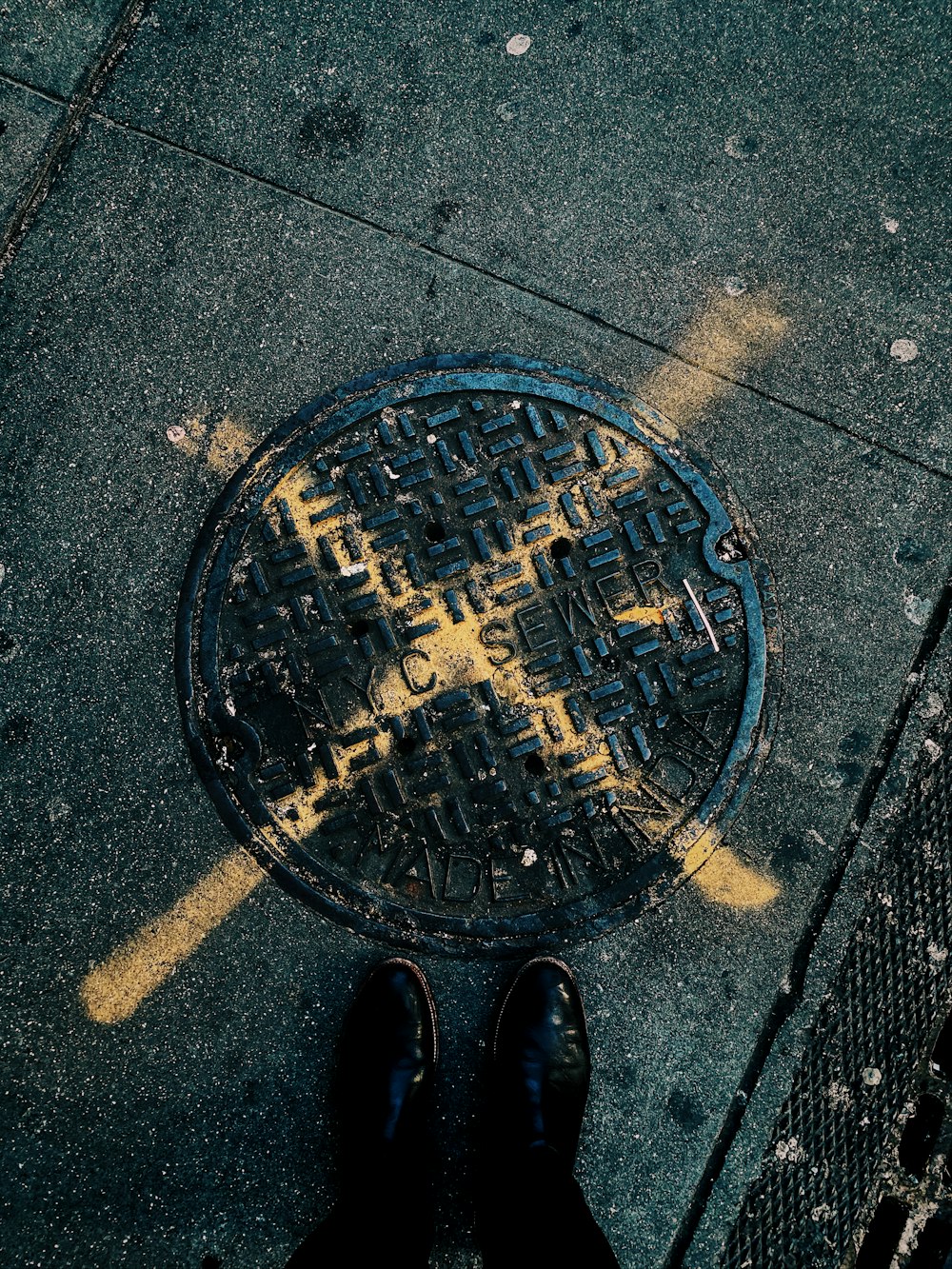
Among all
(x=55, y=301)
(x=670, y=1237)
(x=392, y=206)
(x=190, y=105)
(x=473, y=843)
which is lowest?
(x=670, y=1237)

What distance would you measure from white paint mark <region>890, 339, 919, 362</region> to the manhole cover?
87cm

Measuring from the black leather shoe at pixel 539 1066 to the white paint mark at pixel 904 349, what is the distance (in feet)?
7.78

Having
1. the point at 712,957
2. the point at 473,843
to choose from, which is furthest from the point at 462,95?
the point at 712,957

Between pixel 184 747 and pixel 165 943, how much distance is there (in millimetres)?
625

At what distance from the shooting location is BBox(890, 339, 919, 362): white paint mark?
2.95 metres

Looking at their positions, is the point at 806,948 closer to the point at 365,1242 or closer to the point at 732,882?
the point at 732,882

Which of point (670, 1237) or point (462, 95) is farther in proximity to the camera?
point (462, 95)

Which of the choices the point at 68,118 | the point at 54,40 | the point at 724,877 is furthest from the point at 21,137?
the point at 724,877

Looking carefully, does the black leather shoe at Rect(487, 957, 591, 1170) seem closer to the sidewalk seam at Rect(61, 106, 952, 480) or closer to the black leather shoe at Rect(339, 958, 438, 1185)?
the black leather shoe at Rect(339, 958, 438, 1185)

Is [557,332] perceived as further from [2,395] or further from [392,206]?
[2,395]

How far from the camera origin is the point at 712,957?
109 inches

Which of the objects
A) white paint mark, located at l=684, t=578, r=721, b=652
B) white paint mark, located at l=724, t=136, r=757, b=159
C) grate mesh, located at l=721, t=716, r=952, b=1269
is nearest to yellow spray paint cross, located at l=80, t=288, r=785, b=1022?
white paint mark, located at l=684, t=578, r=721, b=652

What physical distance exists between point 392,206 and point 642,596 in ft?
5.21

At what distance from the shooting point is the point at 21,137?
9.29 ft
